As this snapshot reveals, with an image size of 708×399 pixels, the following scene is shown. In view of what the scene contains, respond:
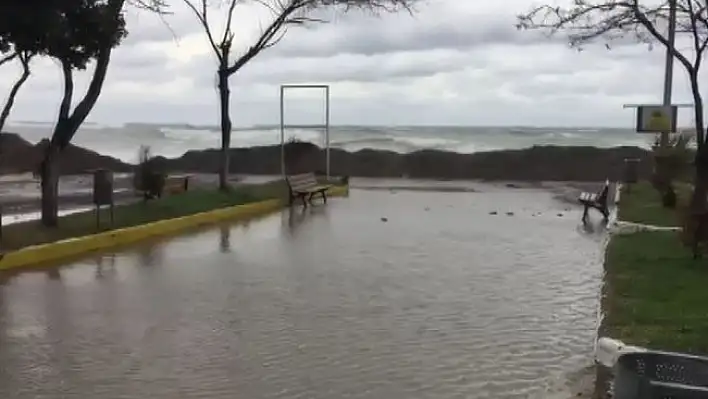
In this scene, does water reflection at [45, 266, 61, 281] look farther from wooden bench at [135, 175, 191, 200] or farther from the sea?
the sea

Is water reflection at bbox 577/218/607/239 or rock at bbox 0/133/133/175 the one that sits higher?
rock at bbox 0/133/133/175

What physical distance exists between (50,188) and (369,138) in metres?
53.5

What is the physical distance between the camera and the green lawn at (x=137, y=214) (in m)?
13.8

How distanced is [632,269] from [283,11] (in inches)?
552

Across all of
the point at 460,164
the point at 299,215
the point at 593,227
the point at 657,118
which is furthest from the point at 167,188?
the point at 460,164

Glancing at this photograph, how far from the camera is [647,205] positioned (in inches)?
772

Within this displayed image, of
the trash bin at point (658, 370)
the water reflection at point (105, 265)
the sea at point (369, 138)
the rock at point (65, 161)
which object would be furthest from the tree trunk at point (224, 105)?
the sea at point (369, 138)

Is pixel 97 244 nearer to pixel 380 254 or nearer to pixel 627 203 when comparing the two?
pixel 380 254

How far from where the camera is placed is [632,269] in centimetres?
1080

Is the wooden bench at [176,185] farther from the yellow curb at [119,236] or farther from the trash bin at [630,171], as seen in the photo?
the trash bin at [630,171]

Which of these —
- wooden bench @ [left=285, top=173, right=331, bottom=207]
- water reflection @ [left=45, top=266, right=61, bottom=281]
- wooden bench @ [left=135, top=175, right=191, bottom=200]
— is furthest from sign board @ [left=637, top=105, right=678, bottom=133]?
water reflection @ [left=45, top=266, right=61, bottom=281]

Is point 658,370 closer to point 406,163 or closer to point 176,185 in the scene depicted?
point 176,185

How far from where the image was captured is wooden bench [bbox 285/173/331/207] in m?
22.1

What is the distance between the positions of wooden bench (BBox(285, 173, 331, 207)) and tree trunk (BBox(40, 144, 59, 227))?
299 inches
